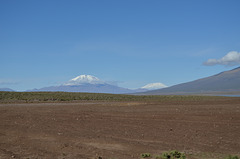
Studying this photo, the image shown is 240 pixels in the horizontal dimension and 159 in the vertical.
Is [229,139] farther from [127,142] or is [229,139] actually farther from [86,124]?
[86,124]

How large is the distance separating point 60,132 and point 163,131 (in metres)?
5.07

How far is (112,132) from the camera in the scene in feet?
48.1

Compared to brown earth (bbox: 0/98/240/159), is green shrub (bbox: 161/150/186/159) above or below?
below

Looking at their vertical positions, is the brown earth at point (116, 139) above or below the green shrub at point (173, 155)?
above

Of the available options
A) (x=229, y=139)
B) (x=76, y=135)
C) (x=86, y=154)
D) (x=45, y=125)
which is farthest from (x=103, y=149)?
(x=45, y=125)

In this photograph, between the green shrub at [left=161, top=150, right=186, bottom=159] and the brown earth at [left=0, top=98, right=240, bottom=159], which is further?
the brown earth at [left=0, top=98, right=240, bottom=159]

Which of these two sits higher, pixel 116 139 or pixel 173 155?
pixel 116 139

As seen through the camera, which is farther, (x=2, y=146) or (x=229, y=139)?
(x=229, y=139)

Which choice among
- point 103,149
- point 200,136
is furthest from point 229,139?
point 103,149

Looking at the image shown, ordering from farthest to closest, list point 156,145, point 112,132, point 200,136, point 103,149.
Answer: point 112,132 < point 200,136 < point 156,145 < point 103,149

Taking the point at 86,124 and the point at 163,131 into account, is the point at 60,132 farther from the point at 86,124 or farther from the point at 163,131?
the point at 163,131

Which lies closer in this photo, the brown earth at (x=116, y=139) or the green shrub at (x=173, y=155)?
the green shrub at (x=173, y=155)

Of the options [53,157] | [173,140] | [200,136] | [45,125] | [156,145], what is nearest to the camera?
[53,157]

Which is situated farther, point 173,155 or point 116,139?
point 116,139
